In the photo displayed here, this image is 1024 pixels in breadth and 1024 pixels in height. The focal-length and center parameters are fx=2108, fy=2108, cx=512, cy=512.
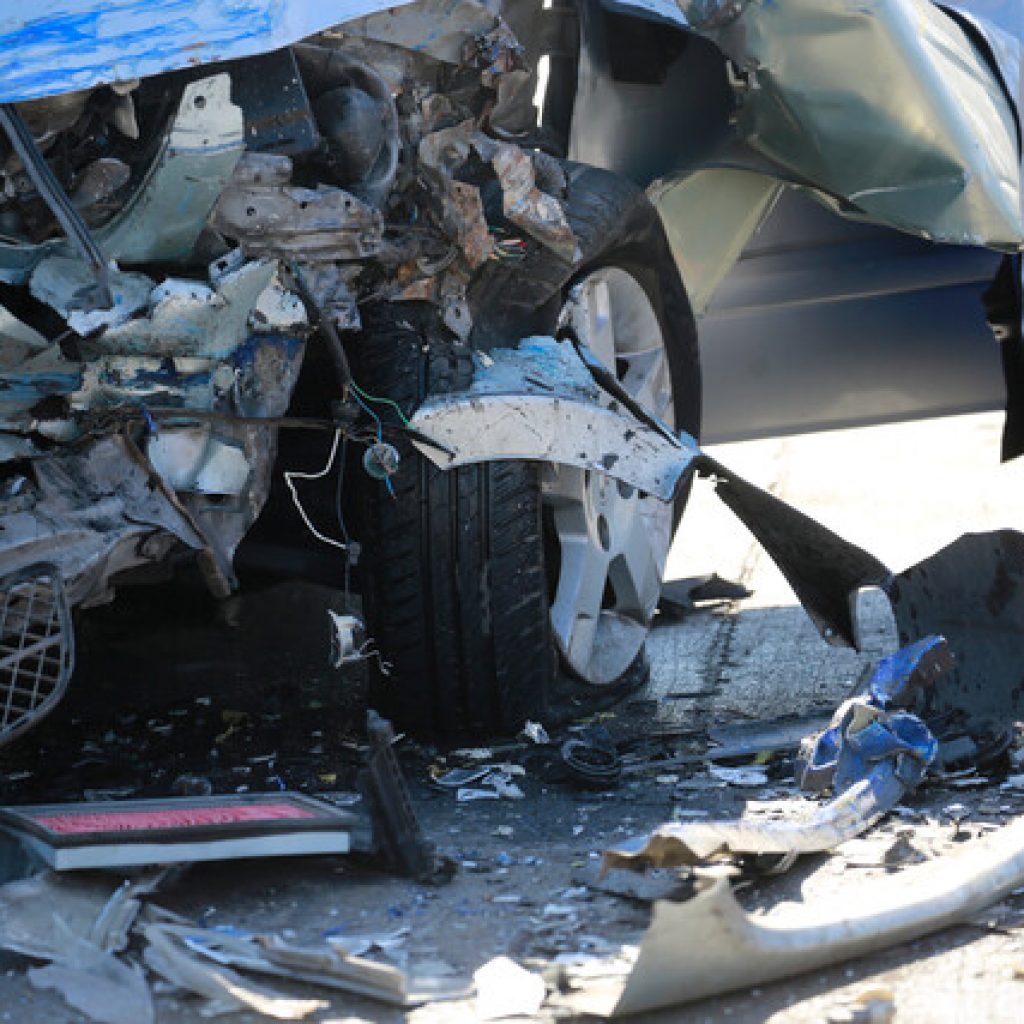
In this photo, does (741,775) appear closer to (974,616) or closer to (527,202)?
(974,616)

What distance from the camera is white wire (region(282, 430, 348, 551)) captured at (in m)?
4.62

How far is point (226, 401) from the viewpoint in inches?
167

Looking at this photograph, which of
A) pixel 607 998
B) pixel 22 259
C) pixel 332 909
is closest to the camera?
pixel 607 998

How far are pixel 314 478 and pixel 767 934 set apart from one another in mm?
2053

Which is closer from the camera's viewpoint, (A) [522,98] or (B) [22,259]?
(B) [22,259]

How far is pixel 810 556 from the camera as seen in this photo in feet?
17.2

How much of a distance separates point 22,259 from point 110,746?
176 cm

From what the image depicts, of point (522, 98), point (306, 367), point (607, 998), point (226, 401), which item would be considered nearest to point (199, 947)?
point (607, 998)

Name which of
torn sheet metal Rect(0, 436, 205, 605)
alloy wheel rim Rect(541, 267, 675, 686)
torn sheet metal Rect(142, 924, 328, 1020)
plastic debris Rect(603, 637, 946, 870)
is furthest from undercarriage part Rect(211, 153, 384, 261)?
torn sheet metal Rect(142, 924, 328, 1020)

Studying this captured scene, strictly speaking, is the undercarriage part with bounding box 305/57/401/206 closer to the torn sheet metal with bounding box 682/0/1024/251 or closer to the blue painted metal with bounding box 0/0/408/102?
the blue painted metal with bounding box 0/0/408/102

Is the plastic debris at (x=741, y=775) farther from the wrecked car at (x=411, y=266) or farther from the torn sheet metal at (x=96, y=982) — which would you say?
the torn sheet metal at (x=96, y=982)

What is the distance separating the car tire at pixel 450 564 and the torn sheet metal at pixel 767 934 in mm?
1352

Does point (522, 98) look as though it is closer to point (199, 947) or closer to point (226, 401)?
point (226, 401)

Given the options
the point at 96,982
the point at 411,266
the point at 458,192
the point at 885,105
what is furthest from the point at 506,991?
the point at 885,105
